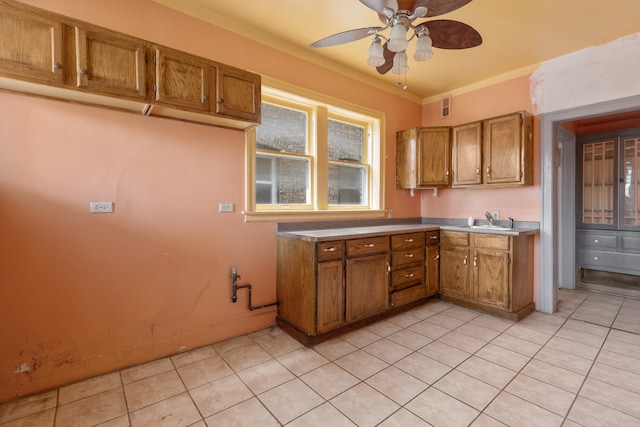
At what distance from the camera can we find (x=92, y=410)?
1867mm

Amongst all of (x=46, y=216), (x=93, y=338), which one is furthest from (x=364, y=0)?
(x=93, y=338)

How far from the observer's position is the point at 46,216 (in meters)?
2.05

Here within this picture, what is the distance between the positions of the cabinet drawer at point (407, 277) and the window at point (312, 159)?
2.91ft

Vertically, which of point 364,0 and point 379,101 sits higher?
point 379,101

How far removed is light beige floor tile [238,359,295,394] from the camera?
Answer: 211 cm

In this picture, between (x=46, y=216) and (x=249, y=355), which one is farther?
(x=249, y=355)

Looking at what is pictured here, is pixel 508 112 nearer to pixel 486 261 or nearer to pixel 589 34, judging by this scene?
pixel 589 34

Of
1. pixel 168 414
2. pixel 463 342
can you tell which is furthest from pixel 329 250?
pixel 168 414

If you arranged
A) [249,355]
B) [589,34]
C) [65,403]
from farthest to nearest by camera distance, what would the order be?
[589,34] → [249,355] → [65,403]

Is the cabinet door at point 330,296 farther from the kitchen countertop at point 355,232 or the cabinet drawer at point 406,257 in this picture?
the cabinet drawer at point 406,257

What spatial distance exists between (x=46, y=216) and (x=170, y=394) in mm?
Result: 1481

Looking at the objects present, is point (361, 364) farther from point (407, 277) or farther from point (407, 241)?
point (407, 241)

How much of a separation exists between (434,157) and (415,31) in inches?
93.2

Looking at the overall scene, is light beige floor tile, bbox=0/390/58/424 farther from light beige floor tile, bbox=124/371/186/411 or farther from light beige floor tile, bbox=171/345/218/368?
light beige floor tile, bbox=171/345/218/368
